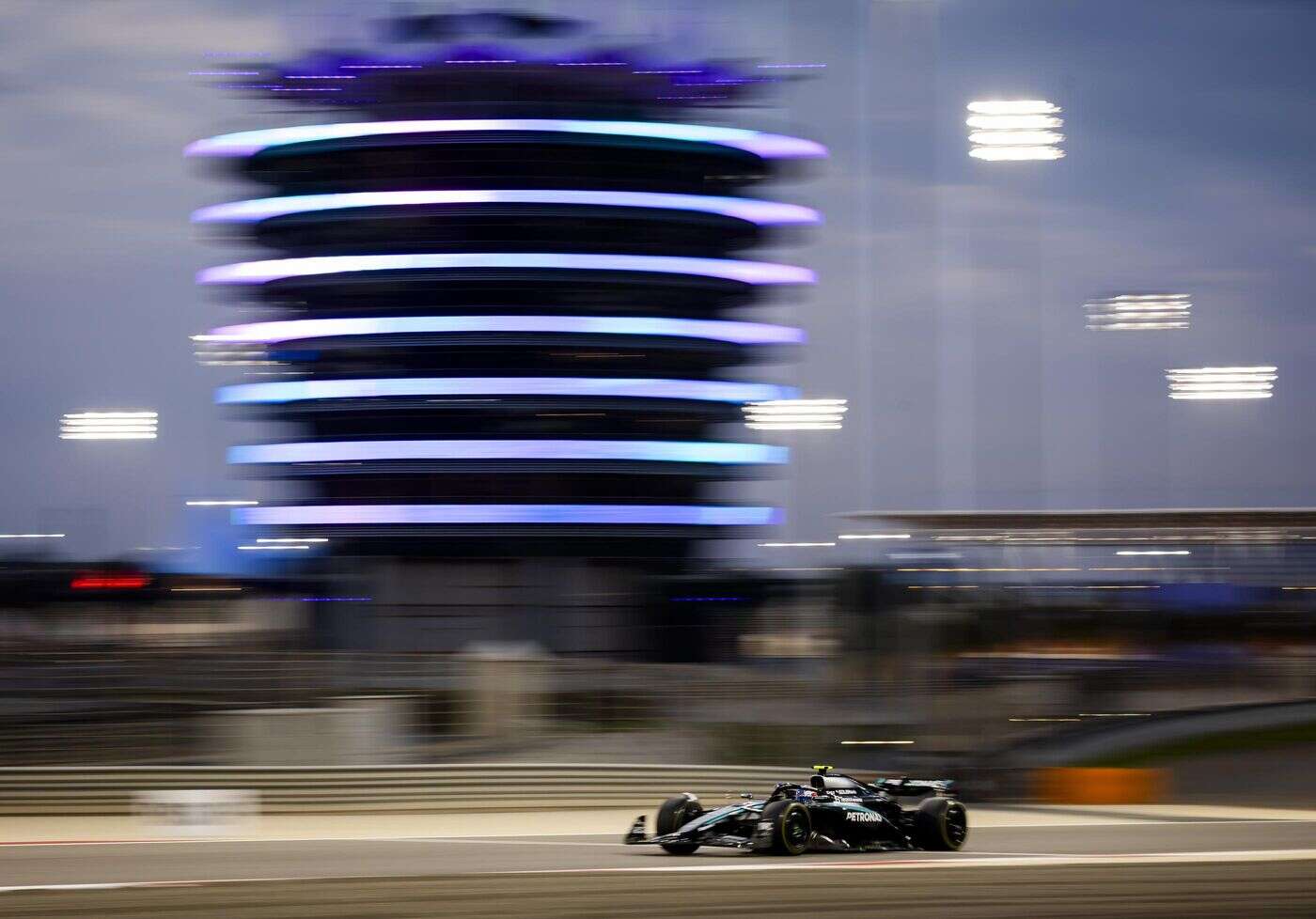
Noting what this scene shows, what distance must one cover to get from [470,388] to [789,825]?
3702 centimetres

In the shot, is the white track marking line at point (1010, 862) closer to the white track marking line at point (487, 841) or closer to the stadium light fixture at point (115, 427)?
the white track marking line at point (487, 841)

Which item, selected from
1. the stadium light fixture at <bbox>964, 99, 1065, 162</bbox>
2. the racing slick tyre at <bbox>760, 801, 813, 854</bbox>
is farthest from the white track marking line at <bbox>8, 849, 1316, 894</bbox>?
the stadium light fixture at <bbox>964, 99, 1065, 162</bbox>

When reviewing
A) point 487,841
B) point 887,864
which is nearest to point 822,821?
point 887,864

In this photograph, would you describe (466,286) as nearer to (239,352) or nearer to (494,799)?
(239,352)

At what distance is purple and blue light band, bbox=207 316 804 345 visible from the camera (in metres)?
50.0

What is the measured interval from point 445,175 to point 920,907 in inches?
1655

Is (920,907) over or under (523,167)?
under

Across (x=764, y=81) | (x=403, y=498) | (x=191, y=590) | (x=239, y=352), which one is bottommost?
(x=191, y=590)

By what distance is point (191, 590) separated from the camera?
73.6 metres

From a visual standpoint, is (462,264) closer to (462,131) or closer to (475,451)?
(462,131)

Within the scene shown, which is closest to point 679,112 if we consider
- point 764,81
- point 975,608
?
point 764,81

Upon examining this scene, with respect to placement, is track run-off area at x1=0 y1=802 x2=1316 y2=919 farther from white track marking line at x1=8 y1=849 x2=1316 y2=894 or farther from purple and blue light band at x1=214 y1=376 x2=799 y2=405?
purple and blue light band at x1=214 y1=376 x2=799 y2=405

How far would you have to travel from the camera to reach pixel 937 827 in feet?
48.9

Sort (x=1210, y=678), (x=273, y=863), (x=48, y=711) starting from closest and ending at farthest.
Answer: (x=273, y=863) < (x=48, y=711) < (x=1210, y=678)
